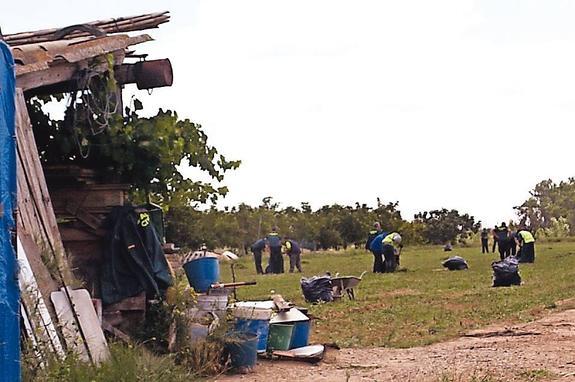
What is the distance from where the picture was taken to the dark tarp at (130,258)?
1022 centimetres

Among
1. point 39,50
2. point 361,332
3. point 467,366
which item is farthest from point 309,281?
point 39,50

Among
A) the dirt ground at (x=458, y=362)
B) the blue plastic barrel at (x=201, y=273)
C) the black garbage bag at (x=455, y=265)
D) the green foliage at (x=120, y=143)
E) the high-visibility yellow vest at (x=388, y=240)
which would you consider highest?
the green foliage at (x=120, y=143)

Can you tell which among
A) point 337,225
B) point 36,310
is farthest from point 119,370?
point 337,225

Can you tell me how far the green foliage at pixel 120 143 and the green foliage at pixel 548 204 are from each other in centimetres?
7628

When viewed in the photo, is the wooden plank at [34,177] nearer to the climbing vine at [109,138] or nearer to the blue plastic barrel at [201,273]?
the climbing vine at [109,138]

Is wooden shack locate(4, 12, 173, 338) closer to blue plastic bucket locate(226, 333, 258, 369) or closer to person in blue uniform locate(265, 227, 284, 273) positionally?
blue plastic bucket locate(226, 333, 258, 369)

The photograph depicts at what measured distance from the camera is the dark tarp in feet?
33.5

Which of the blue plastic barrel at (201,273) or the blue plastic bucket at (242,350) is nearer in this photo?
the blue plastic bucket at (242,350)

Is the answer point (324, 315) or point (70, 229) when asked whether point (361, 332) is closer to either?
point (324, 315)

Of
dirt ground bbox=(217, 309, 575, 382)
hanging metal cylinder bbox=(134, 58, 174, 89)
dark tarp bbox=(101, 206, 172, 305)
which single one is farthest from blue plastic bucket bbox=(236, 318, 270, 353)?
hanging metal cylinder bbox=(134, 58, 174, 89)

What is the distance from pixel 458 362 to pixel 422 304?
7513mm

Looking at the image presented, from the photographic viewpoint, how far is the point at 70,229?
10.5m

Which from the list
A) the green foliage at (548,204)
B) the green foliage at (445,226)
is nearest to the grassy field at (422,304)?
the green foliage at (445,226)

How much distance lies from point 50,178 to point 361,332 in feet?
20.1
